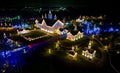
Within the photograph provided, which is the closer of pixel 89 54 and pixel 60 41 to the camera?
pixel 89 54

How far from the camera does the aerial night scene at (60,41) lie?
1177 inches

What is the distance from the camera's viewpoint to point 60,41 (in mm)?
38688

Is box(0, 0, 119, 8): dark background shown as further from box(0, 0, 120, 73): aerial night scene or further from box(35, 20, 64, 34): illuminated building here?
box(35, 20, 64, 34): illuminated building

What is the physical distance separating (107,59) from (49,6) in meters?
40.8

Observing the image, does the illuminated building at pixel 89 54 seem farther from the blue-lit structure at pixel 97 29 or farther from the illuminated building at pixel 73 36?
the blue-lit structure at pixel 97 29

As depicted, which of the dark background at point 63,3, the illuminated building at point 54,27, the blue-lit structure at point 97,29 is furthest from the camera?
the dark background at point 63,3

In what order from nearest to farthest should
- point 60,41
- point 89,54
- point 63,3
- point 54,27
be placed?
point 89,54, point 60,41, point 54,27, point 63,3

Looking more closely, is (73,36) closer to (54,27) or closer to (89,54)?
(54,27)

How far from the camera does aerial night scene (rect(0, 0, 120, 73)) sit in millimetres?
29906

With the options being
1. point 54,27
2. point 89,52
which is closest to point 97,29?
point 54,27

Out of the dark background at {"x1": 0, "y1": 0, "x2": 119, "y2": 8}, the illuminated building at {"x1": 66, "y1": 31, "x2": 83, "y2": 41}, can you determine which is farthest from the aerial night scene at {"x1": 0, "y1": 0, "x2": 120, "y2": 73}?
the dark background at {"x1": 0, "y1": 0, "x2": 119, "y2": 8}

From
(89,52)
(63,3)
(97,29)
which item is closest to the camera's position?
(89,52)

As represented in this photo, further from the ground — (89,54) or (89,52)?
(89,54)

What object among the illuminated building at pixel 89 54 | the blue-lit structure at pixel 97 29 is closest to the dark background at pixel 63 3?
the blue-lit structure at pixel 97 29
